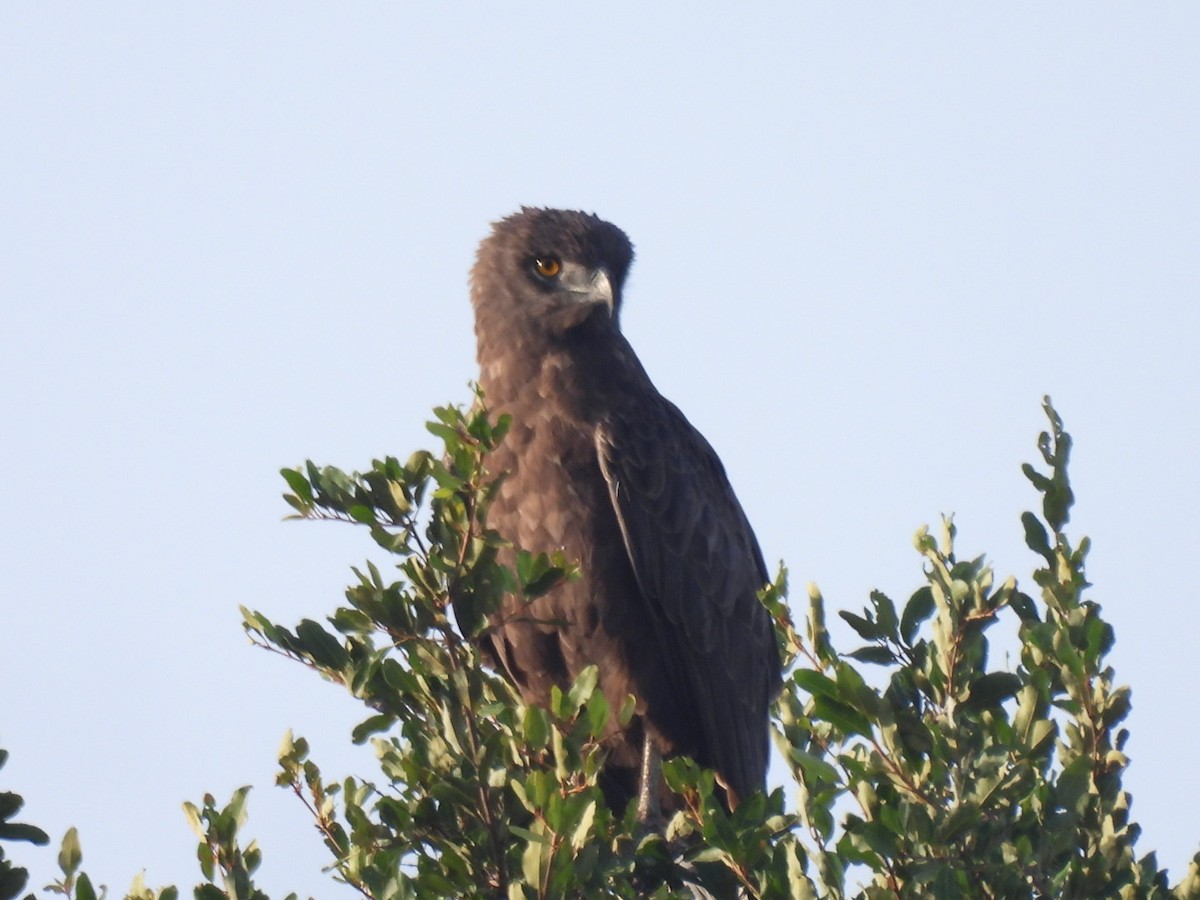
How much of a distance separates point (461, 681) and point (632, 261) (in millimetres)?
5980

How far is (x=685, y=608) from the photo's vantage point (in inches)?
309

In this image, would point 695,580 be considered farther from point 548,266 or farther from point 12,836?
point 12,836

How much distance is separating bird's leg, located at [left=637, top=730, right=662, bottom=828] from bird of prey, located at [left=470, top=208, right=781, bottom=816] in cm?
1

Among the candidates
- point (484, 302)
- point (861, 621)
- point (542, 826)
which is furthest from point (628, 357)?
point (542, 826)

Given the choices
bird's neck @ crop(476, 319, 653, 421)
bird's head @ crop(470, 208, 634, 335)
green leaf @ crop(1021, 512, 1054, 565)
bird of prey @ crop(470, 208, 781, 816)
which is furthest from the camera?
bird's head @ crop(470, 208, 634, 335)

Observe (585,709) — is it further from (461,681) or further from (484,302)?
(484,302)

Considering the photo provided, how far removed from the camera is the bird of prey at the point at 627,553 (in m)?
7.54

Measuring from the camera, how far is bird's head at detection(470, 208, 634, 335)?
880 centimetres

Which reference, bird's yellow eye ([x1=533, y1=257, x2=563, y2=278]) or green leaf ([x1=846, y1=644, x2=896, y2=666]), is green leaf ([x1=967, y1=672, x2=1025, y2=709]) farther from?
bird's yellow eye ([x1=533, y1=257, x2=563, y2=278])

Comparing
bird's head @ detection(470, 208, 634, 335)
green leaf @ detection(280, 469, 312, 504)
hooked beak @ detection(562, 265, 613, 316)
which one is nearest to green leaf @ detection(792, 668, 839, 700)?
green leaf @ detection(280, 469, 312, 504)

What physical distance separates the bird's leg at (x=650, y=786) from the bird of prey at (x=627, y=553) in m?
0.01

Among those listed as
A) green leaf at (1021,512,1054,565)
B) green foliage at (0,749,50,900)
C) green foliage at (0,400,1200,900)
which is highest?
green leaf at (1021,512,1054,565)

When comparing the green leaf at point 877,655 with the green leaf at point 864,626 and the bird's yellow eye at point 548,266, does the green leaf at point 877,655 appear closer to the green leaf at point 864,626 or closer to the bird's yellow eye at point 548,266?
the green leaf at point 864,626

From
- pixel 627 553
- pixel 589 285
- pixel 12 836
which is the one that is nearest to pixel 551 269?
pixel 589 285
